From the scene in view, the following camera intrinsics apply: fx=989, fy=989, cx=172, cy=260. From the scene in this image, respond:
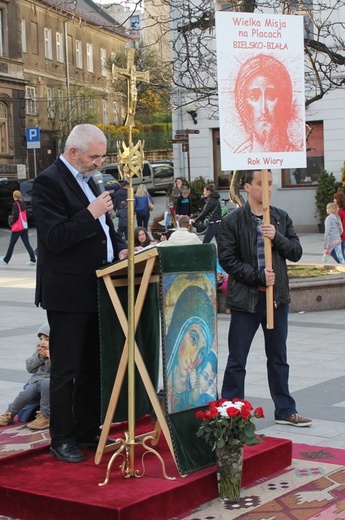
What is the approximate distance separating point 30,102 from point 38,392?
→ 2063 inches

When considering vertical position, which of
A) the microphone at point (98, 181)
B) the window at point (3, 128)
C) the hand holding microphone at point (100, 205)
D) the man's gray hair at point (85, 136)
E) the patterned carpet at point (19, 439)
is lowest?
the patterned carpet at point (19, 439)

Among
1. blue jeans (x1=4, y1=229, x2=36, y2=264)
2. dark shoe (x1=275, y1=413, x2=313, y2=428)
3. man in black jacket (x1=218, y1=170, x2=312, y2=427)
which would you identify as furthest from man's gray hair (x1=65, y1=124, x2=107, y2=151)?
blue jeans (x1=4, y1=229, x2=36, y2=264)

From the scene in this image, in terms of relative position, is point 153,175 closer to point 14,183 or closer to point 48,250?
point 14,183

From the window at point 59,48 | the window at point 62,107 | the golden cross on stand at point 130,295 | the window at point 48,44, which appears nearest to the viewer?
the golden cross on stand at point 130,295

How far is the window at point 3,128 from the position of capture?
5412 cm

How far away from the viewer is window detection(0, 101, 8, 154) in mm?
54125

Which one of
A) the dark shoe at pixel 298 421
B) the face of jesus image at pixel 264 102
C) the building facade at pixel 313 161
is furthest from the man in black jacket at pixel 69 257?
the building facade at pixel 313 161

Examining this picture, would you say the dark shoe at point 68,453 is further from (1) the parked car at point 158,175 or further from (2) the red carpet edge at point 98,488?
(1) the parked car at point 158,175

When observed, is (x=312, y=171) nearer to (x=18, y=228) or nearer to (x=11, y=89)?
(x=18, y=228)

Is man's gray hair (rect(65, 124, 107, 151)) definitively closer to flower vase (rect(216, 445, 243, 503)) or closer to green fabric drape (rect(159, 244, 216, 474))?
green fabric drape (rect(159, 244, 216, 474))

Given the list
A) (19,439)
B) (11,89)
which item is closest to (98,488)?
(19,439)

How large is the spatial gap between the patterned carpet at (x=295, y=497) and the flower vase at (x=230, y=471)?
0.20 ft

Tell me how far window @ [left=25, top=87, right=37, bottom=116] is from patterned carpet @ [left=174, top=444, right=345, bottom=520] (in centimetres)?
5319

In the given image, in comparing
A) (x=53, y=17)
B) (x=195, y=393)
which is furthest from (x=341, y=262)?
(x=53, y=17)
